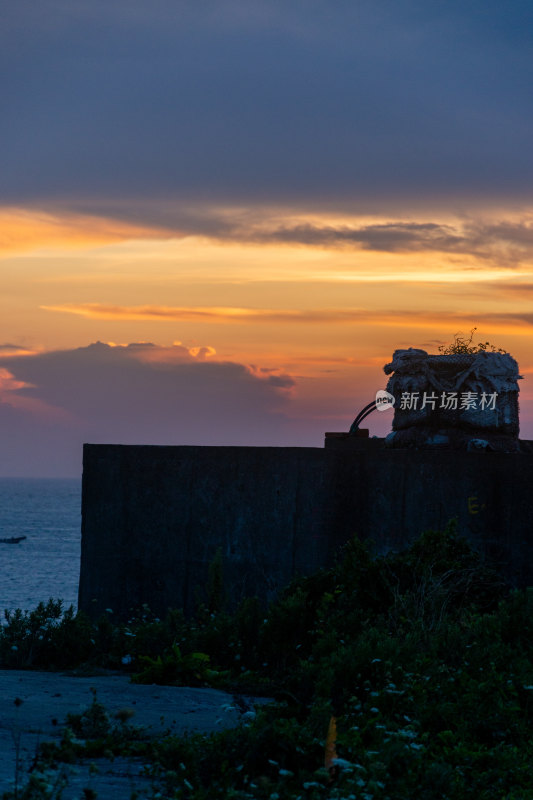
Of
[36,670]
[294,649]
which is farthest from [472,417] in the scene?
[36,670]

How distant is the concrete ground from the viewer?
19.2 feet

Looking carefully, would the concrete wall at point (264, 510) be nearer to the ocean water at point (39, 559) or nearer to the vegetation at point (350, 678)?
the vegetation at point (350, 678)

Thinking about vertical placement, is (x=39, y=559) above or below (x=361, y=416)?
below

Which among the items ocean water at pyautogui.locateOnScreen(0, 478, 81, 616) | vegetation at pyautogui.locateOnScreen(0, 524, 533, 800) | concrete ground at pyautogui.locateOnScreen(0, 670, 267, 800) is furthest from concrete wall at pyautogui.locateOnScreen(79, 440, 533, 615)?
ocean water at pyautogui.locateOnScreen(0, 478, 81, 616)

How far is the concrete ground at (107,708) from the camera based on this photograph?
5.87 metres

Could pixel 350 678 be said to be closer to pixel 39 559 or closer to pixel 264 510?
pixel 264 510

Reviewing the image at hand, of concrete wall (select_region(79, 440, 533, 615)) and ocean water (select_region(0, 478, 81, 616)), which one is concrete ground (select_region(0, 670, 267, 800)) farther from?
ocean water (select_region(0, 478, 81, 616))

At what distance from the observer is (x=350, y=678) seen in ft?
26.7
